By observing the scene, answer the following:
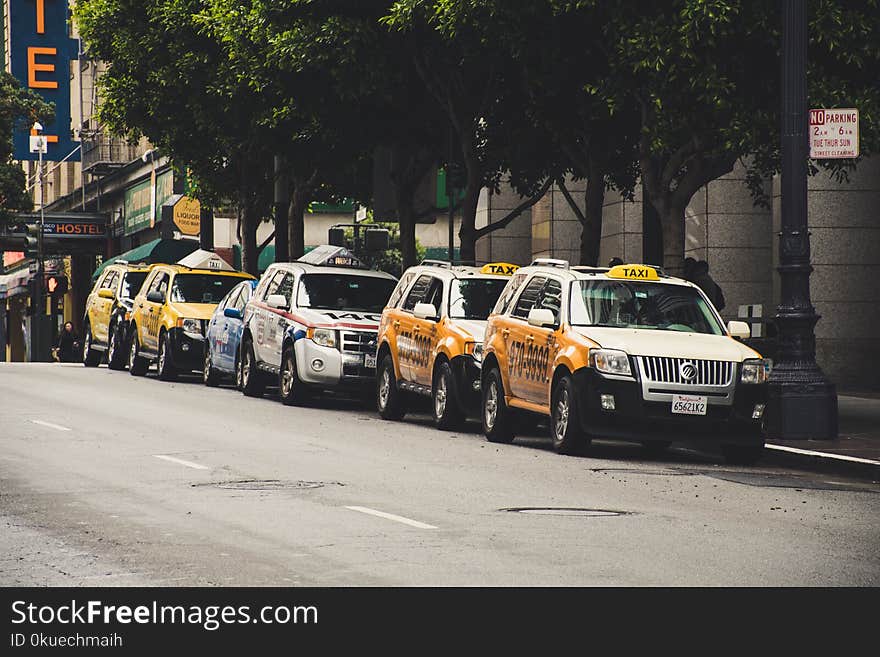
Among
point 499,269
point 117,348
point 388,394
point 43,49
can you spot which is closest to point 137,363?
point 117,348

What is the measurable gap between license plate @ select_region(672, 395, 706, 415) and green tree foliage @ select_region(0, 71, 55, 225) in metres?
40.5

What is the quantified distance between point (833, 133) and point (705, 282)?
5.46 meters

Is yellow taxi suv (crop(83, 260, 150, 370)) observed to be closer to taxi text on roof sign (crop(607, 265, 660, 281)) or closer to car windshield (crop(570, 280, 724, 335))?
taxi text on roof sign (crop(607, 265, 660, 281))

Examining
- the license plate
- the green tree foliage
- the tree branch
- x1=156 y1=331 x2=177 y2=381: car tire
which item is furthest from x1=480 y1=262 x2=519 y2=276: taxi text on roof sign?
the green tree foliage

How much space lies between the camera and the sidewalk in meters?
15.8

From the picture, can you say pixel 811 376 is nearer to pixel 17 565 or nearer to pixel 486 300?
pixel 486 300

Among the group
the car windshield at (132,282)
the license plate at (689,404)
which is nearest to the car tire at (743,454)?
the license plate at (689,404)

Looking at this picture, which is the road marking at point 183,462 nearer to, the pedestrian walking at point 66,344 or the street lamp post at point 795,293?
the street lamp post at point 795,293

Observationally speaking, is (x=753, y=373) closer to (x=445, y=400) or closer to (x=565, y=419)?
(x=565, y=419)

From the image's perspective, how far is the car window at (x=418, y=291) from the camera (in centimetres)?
2159

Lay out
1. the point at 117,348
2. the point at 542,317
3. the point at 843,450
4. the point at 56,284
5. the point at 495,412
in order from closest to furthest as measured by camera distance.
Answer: the point at 843,450
the point at 542,317
the point at 495,412
the point at 117,348
the point at 56,284

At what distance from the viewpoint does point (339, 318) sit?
24.1m

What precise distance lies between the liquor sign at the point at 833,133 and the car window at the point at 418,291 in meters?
5.28
